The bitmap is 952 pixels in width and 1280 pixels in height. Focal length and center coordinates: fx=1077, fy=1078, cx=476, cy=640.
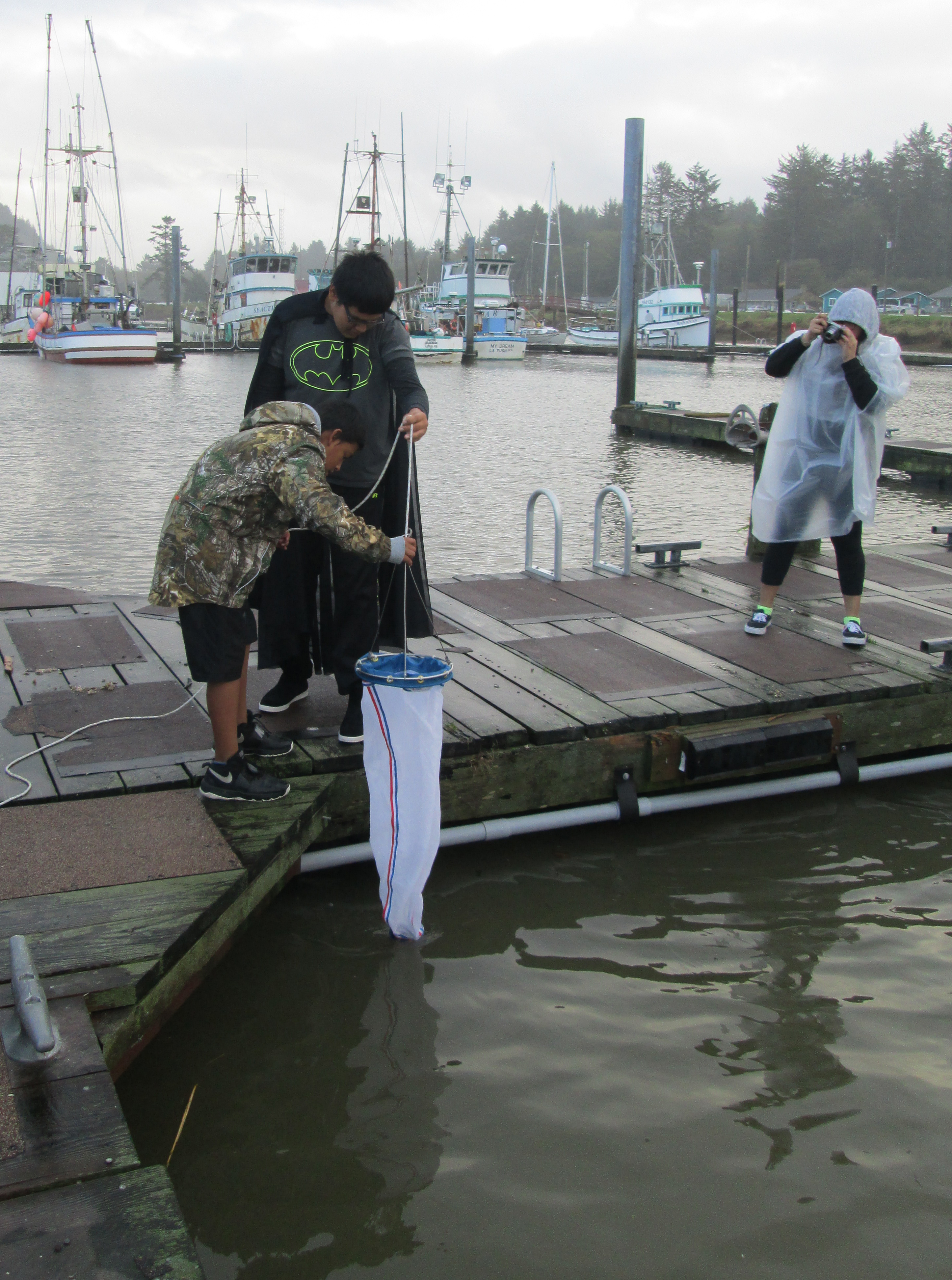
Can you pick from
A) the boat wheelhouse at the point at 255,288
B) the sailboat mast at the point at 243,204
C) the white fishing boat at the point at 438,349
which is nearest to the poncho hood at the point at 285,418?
the white fishing boat at the point at 438,349

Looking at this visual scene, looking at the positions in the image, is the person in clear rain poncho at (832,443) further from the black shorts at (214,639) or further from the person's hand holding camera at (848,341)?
the black shorts at (214,639)

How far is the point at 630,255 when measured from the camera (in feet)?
67.1

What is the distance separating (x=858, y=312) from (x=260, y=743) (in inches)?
146

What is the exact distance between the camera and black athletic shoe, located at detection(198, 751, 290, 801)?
148 inches

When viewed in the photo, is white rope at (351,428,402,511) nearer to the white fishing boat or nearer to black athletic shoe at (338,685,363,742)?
black athletic shoe at (338,685,363,742)

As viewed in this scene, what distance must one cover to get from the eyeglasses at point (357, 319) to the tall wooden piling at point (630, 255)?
1620 cm

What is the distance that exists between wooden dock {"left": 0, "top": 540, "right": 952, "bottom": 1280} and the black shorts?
494 millimetres

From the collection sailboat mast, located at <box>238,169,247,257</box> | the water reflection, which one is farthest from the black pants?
sailboat mast, located at <box>238,169,247,257</box>

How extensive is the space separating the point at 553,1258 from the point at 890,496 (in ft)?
51.3

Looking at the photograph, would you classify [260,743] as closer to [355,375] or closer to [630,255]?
[355,375]

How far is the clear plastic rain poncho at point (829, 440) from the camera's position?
5562 mm

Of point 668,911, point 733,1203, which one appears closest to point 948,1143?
point 733,1203

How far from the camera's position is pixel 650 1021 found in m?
3.49

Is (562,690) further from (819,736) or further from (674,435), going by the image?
(674,435)
